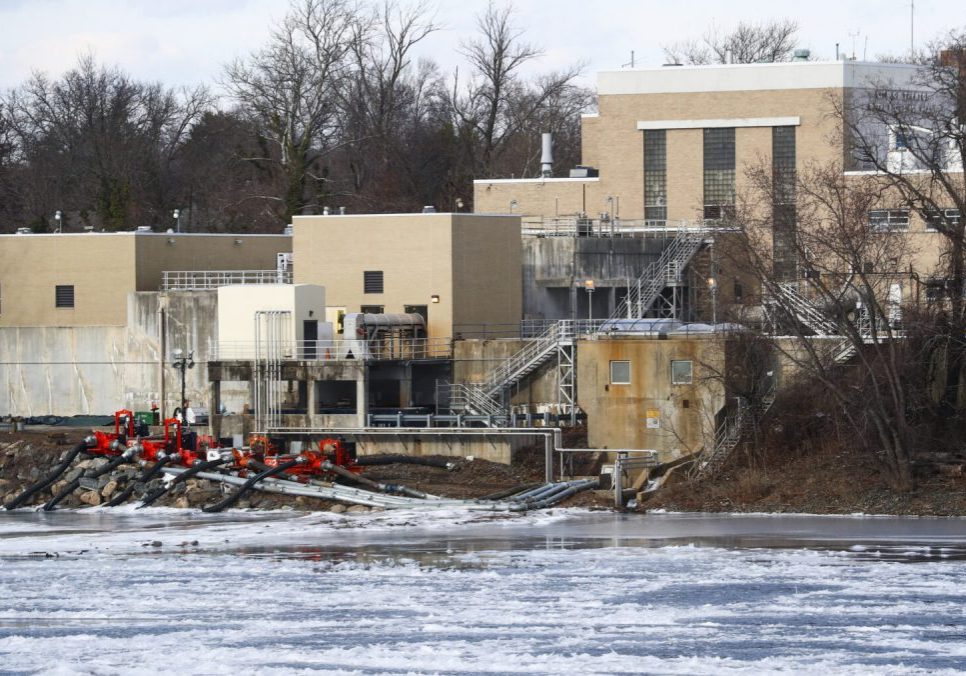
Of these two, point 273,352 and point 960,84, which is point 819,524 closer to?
point 960,84

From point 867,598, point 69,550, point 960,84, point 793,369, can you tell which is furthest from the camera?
point 793,369

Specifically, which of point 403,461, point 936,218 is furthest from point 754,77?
point 403,461

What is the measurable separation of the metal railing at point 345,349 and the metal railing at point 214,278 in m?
5.79

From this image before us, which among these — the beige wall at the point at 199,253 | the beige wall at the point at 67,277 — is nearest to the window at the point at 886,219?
the beige wall at the point at 199,253

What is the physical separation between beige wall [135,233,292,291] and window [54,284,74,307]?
2.59m

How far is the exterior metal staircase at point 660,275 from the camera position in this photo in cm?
6022

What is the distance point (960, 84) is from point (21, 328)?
34897mm

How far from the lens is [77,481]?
168 feet

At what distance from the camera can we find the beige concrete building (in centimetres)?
6275

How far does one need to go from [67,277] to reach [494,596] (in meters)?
35.7

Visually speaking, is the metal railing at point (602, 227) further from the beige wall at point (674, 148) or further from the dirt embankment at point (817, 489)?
the dirt embankment at point (817, 489)

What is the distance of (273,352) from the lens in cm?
5584

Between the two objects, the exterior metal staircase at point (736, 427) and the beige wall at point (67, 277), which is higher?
the beige wall at point (67, 277)

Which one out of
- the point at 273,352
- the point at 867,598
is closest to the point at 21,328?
the point at 273,352
